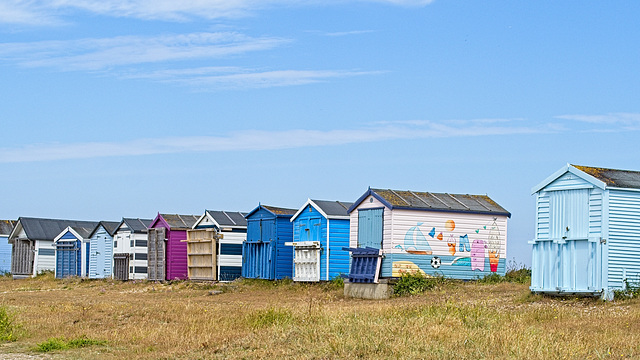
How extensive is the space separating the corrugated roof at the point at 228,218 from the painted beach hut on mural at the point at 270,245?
86.8 inches

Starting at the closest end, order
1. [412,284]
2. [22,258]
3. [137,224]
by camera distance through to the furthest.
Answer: [412,284], [137,224], [22,258]

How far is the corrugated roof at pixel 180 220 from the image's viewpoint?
135ft

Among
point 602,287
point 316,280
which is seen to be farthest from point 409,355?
point 316,280

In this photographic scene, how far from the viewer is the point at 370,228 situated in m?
29.7

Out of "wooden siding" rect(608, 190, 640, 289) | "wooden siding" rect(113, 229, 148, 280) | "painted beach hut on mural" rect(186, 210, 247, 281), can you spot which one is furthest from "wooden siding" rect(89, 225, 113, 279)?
"wooden siding" rect(608, 190, 640, 289)

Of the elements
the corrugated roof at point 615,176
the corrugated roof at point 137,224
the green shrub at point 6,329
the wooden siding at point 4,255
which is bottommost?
the wooden siding at point 4,255

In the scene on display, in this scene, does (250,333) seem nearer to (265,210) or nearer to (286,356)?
(286,356)

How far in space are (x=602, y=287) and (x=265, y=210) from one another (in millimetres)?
17382

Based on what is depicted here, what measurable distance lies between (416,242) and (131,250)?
20.0 metres

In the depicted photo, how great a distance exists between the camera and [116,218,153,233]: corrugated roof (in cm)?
4341

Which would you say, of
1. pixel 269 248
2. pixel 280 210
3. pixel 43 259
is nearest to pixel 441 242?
pixel 269 248

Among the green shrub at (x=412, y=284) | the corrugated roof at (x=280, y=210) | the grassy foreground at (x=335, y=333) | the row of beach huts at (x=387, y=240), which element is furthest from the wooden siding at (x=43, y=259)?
the grassy foreground at (x=335, y=333)

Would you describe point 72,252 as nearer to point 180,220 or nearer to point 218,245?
point 180,220

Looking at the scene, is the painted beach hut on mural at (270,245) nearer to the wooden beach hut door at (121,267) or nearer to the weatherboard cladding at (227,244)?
the weatherboard cladding at (227,244)
